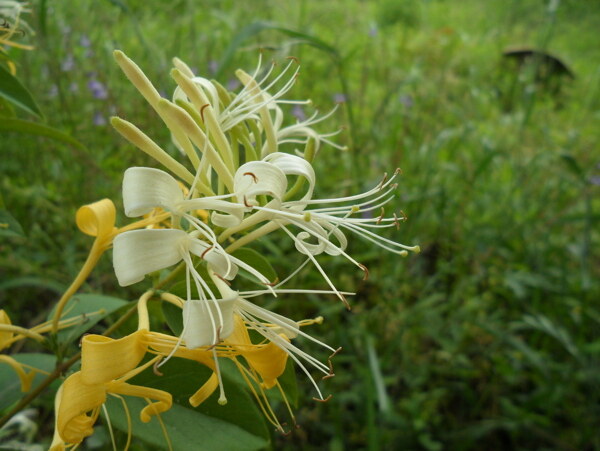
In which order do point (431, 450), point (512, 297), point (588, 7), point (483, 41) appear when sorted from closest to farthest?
point (431, 450) < point (512, 297) < point (483, 41) < point (588, 7)

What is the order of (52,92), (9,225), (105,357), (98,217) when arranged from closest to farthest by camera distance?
1. (105,357)
2. (98,217)
3. (9,225)
4. (52,92)

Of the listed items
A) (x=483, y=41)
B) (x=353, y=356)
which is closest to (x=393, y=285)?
(x=353, y=356)

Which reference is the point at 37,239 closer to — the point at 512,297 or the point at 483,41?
the point at 512,297

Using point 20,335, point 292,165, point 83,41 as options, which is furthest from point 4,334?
point 83,41

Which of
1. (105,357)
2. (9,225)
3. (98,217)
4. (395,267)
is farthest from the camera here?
(395,267)

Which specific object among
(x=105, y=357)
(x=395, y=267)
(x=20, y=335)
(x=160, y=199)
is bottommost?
(x=395, y=267)

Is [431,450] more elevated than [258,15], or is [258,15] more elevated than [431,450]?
[258,15]

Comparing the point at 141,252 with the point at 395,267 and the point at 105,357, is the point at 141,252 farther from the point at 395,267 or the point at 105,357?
the point at 395,267
